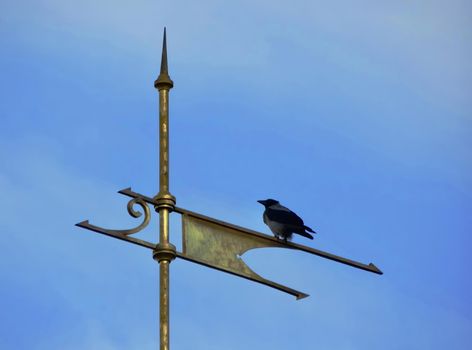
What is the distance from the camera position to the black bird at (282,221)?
10.1 metres

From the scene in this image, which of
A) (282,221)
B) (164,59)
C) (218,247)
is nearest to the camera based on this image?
(164,59)

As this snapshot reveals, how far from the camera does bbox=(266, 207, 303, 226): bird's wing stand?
1026 cm

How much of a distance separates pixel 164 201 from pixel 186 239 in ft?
1.48

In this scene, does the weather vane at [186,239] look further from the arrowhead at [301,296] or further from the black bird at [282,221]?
the black bird at [282,221]

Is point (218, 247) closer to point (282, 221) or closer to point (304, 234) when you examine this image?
point (304, 234)

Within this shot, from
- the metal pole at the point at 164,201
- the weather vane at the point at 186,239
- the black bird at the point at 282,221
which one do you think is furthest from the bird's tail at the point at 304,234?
the metal pole at the point at 164,201

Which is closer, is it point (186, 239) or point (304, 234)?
point (186, 239)

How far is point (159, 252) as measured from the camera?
7.57 meters

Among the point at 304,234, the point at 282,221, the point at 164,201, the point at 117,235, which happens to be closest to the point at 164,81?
the point at 164,201

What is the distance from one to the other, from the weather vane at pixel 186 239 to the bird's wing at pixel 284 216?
1645mm

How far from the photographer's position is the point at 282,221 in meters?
10.4

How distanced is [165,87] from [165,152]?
49cm

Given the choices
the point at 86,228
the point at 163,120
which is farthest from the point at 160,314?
the point at 163,120

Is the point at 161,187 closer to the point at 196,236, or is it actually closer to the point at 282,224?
the point at 196,236
